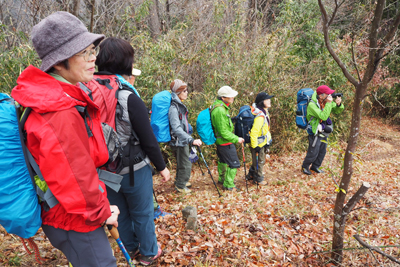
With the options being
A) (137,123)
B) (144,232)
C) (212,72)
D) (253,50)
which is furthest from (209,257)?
(253,50)

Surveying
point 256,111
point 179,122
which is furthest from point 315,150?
point 179,122

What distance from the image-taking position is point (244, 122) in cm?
536

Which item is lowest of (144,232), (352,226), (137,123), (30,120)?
(352,226)

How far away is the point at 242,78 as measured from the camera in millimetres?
7516

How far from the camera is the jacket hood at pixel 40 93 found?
4.32 feet

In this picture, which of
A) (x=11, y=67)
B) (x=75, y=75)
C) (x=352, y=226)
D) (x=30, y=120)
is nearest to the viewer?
(x=30, y=120)

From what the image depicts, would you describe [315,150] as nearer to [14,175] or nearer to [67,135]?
[67,135]

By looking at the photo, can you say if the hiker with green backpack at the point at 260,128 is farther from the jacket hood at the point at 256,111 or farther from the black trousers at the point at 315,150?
the black trousers at the point at 315,150

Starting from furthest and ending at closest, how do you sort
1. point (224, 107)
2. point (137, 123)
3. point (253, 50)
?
point (253, 50), point (224, 107), point (137, 123)

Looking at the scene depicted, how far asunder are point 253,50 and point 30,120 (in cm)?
762

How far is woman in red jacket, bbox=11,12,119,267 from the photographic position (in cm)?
133

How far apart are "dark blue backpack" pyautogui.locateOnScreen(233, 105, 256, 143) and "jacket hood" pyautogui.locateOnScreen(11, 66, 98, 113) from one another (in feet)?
13.9

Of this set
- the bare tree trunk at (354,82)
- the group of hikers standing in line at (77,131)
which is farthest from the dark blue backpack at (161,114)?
the bare tree trunk at (354,82)

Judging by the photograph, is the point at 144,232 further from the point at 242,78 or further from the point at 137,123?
the point at 242,78
